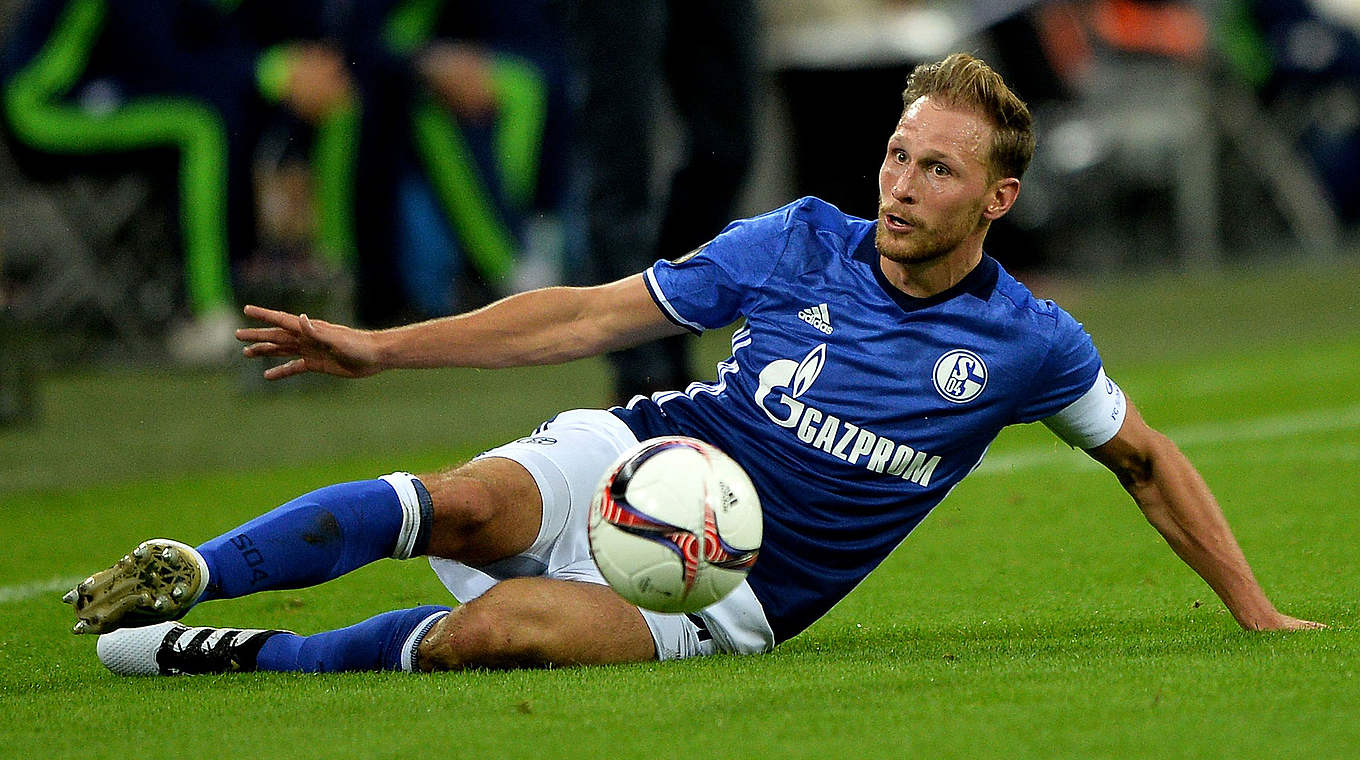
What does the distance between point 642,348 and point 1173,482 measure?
3130 mm

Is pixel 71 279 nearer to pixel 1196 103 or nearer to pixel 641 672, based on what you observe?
pixel 641 672

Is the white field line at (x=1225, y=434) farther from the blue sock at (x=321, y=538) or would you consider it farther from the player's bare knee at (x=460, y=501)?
the blue sock at (x=321, y=538)

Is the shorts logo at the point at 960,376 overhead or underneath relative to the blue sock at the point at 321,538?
overhead

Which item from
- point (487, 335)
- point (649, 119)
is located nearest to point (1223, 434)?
point (649, 119)

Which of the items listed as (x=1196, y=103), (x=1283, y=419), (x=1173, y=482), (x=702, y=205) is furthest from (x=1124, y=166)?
(x=1173, y=482)

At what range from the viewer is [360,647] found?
381cm

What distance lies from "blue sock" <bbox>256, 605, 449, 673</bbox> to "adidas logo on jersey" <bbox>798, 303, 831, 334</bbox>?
0.95 meters

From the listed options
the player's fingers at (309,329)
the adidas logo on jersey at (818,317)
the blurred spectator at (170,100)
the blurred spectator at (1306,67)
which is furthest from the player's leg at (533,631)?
the blurred spectator at (1306,67)

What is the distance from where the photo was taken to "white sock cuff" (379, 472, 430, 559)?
12.1 ft

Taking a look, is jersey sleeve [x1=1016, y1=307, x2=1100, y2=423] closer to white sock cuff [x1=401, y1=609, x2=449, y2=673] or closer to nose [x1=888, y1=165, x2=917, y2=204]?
nose [x1=888, y1=165, x2=917, y2=204]

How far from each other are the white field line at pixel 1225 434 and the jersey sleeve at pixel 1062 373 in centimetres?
316

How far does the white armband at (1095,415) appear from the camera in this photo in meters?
3.97

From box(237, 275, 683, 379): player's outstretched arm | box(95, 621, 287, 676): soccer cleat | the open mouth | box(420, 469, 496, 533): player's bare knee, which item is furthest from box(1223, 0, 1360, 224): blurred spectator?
box(95, 621, 287, 676): soccer cleat

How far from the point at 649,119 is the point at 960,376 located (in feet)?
11.0
